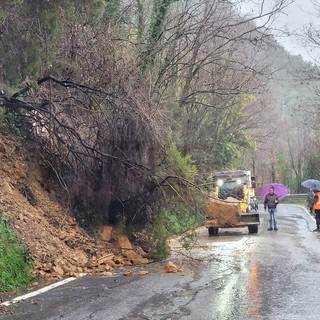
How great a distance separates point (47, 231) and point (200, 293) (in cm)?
471

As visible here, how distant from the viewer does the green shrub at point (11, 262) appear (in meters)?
10.1

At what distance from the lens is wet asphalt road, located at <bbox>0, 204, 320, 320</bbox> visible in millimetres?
7977

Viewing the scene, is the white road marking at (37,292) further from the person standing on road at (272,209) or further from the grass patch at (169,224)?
the person standing on road at (272,209)

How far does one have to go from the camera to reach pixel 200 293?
9539mm

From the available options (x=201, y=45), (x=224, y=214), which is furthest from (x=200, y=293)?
(x=201, y=45)

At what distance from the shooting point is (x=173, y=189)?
14.6m

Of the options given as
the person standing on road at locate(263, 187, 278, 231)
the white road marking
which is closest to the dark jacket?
the person standing on road at locate(263, 187, 278, 231)

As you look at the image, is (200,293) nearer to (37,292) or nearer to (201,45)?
(37,292)

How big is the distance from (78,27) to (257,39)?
396 inches

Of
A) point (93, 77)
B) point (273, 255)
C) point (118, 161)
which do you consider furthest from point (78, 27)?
point (273, 255)

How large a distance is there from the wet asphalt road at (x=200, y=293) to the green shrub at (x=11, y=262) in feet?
2.70

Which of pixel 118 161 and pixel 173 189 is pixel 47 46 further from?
pixel 173 189

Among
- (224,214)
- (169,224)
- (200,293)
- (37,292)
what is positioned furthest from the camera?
(224,214)

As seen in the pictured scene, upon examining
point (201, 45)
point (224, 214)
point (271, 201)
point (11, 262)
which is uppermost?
point (201, 45)
